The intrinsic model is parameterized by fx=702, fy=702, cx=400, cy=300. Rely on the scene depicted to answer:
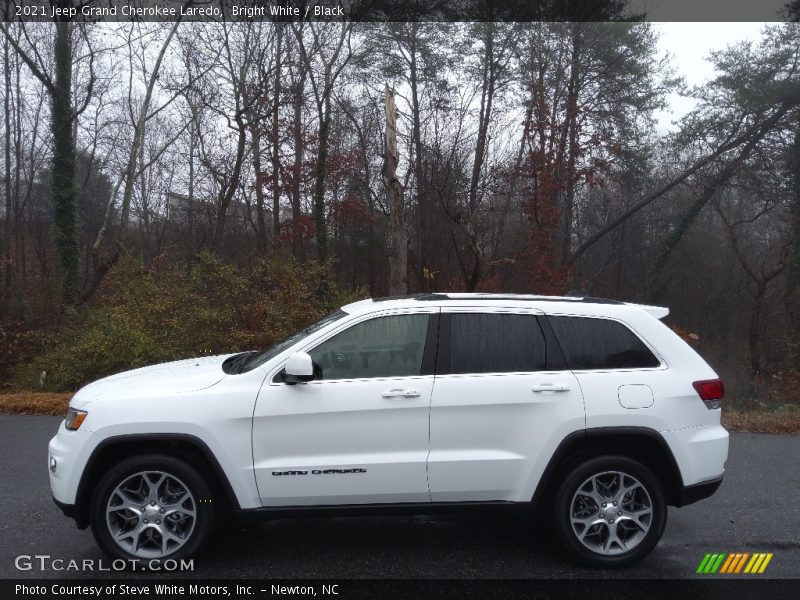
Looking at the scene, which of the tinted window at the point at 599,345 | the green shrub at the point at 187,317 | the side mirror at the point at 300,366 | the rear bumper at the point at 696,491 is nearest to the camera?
the side mirror at the point at 300,366

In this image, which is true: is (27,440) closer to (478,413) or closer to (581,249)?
(478,413)

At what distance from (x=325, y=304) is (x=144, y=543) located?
10.9 m

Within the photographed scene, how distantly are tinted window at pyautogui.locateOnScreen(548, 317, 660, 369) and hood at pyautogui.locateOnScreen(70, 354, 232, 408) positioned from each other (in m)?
2.36

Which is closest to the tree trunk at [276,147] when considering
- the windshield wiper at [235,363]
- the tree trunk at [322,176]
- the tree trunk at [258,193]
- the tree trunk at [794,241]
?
the tree trunk at [258,193]

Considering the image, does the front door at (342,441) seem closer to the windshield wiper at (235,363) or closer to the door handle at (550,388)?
the windshield wiper at (235,363)

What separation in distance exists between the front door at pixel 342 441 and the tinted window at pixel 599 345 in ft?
3.33

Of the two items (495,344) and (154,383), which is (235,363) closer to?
(154,383)

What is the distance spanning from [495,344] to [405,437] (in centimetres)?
89

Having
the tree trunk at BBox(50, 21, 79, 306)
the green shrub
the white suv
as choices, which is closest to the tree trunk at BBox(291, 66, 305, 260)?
the tree trunk at BBox(50, 21, 79, 306)

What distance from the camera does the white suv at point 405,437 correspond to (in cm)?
445

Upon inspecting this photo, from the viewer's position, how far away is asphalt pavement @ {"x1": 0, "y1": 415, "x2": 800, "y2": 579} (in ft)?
14.9

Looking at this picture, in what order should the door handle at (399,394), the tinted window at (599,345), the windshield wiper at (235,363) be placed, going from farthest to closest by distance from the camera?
the windshield wiper at (235,363) < the tinted window at (599,345) < the door handle at (399,394)

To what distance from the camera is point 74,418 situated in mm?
4559

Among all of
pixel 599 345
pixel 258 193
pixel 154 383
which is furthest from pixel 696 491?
pixel 258 193
